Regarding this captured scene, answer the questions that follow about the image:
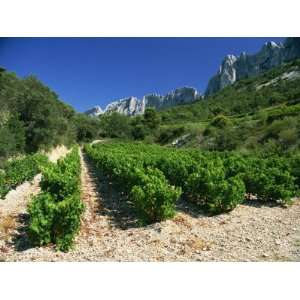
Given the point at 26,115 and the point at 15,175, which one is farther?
the point at 26,115

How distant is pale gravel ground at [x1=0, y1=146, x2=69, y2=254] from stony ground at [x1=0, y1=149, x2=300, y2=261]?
0.56 ft

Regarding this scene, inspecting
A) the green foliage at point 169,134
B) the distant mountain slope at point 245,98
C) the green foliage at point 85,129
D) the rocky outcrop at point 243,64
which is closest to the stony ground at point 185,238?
the rocky outcrop at point 243,64

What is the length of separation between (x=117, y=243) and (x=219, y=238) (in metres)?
2.16

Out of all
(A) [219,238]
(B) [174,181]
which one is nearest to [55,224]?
(A) [219,238]

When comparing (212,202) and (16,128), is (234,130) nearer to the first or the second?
(16,128)

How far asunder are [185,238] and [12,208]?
5.82 m

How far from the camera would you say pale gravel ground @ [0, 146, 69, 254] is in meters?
7.77

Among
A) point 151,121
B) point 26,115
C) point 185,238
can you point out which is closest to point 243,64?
point 26,115

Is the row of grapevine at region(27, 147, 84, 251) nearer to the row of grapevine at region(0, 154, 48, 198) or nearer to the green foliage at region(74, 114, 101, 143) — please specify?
the row of grapevine at region(0, 154, 48, 198)

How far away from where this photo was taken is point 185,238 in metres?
7.14

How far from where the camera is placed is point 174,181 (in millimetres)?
12258

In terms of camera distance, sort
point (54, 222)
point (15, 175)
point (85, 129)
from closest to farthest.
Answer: point (54, 222) < point (15, 175) < point (85, 129)

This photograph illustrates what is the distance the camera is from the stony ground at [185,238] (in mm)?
6305

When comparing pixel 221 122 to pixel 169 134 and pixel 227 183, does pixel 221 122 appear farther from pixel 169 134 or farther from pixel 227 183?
pixel 227 183
